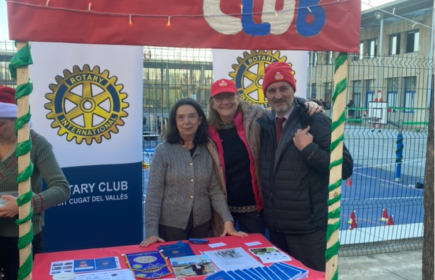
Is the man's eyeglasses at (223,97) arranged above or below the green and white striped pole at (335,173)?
above

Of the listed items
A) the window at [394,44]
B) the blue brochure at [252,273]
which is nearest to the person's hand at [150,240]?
the blue brochure at [252,273]

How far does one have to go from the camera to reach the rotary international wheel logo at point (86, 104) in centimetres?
326

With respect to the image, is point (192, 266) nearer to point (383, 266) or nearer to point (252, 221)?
point (252, 221)

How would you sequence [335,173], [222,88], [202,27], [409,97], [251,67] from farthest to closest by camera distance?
[409,97] < [251,67] < [222,88] < [335,173] < [202,27]

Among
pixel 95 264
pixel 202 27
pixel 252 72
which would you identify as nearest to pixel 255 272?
pixel 95 264

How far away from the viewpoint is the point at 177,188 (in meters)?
2.55

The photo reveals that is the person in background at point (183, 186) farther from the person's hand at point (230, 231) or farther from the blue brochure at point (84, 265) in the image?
the blue brochure at point (84, 265)

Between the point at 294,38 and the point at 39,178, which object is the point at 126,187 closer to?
the point at 39,178

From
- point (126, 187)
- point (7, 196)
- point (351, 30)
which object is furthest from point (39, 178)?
point (351, 30)

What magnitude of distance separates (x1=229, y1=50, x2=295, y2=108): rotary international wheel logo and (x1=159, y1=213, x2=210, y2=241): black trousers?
1.86 m

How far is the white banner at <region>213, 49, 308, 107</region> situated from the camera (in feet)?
13.1

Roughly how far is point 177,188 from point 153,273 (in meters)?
0.70

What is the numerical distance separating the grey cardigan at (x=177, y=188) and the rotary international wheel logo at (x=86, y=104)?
3.32 ft

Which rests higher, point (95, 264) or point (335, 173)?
point (335, 173)
